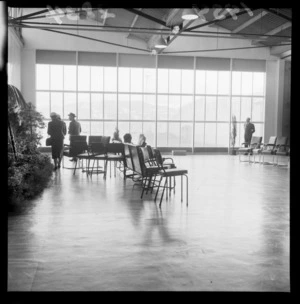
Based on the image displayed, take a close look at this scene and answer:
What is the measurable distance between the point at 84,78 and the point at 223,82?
6.37 meters

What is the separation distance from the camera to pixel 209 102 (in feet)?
62.1

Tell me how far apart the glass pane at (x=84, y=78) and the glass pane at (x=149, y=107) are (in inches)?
104

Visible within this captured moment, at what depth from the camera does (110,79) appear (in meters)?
17.9

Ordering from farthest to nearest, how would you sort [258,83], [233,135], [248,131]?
[258,83]
[233,135]
[248,131]

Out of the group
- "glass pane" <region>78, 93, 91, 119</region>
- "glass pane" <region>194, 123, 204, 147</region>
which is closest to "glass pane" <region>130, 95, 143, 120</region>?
"glass pane" <region>78, 93, 91, 119</region>

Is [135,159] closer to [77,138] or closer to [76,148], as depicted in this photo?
[76,148]

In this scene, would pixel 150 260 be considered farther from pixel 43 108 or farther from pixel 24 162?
pixel 43 108

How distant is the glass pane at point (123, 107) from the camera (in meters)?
18.1

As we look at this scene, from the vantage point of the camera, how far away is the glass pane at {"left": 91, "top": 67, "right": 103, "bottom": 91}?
17.8m

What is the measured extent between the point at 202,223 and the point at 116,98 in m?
13.7

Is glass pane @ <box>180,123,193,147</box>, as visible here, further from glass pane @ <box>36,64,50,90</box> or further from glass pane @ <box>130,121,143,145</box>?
glass pane @ <box>36,64,50,90</box>

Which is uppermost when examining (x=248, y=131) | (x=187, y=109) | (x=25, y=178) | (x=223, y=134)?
(x=187, y=109)

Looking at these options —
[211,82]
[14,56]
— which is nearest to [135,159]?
[14,56]
